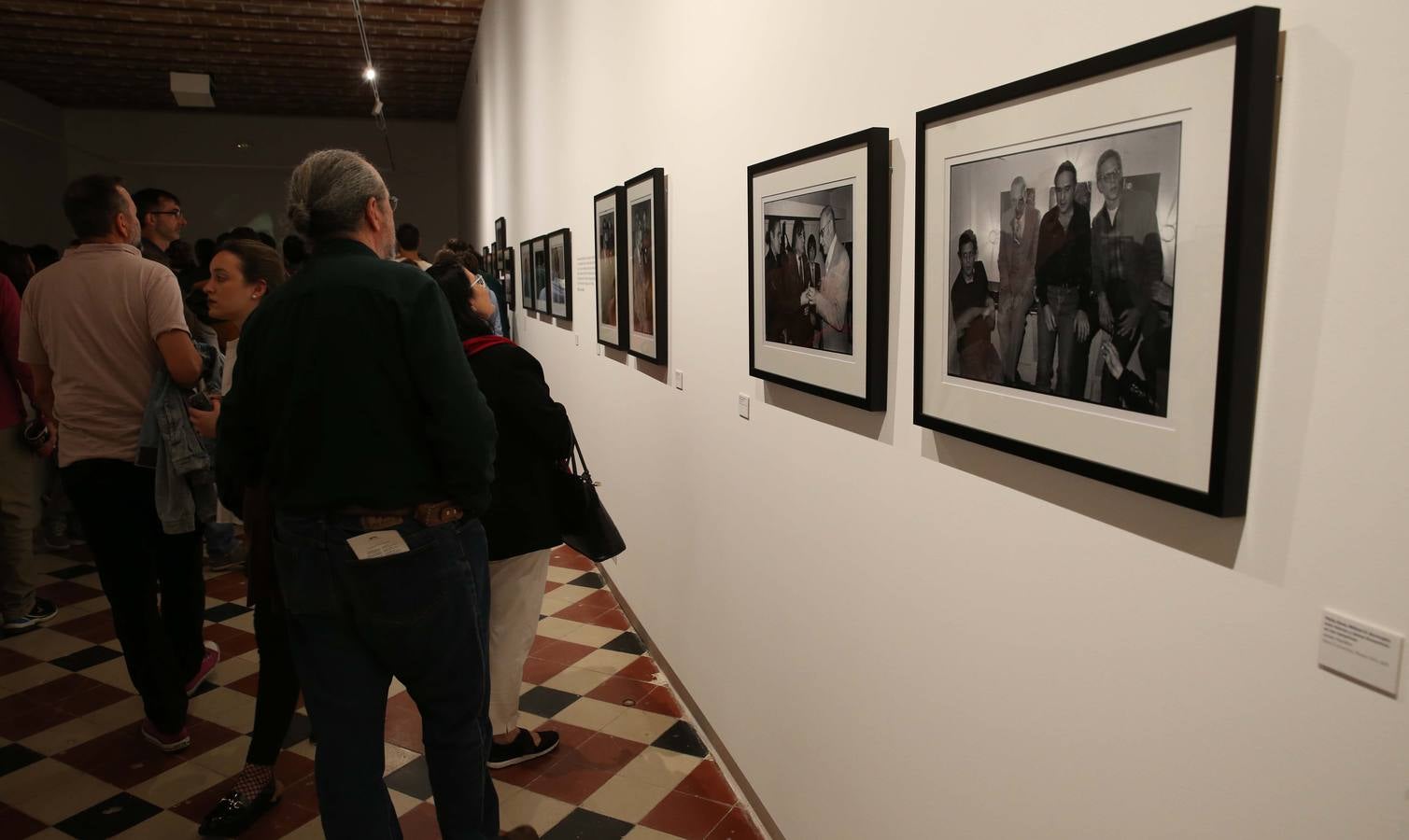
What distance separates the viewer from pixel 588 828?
2846mm

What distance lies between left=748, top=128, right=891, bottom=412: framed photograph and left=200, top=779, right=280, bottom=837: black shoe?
7.33 feet

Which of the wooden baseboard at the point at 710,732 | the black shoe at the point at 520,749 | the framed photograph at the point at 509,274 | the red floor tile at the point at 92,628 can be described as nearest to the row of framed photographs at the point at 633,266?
the wooden baseboard at the point at 710,732

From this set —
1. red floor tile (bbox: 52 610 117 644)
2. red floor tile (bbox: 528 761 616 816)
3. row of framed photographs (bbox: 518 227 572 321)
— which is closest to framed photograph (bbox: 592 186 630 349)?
row of framed photographs (bbox: 518 227 572 321)

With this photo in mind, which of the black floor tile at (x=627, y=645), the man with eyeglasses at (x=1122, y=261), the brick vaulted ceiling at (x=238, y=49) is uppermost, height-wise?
the brick vaulted ceiling at (x=238, y=49)

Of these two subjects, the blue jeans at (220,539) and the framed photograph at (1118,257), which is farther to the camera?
the blue jeans at (220,539)

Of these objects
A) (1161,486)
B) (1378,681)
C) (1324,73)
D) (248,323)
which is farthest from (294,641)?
(1324,73)

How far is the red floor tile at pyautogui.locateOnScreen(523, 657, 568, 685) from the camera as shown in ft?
Answer: 13.1

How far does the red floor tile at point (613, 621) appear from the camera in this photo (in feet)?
15.3

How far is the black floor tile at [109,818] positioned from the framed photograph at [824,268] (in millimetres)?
2618

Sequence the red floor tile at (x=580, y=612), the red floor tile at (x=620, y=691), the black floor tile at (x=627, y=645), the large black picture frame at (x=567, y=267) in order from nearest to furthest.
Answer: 1. the red floor tile at (x=620, y=691)
2. the black floor tile at (x=627, y=645)
3. the red floor tile at (x=580, y=612)
4. the large black picture frame at (x=567, y=267)

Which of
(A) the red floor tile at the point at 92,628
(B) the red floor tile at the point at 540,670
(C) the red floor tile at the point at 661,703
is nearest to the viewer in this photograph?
(C) the red floor tile at the point at 661,703

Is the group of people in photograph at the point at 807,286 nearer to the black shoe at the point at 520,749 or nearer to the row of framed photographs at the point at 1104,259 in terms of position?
the row of framed photographs at the point at 1104,259

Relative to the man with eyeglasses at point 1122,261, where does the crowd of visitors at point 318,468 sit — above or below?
below

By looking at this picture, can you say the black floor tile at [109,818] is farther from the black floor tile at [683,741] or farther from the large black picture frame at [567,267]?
the large black picture frame at [567,267]
